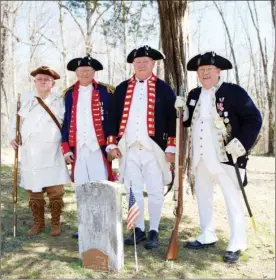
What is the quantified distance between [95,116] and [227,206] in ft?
5.76

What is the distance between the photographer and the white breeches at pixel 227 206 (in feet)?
13.4

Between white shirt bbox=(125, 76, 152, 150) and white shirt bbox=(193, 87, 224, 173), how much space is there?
0.53 m

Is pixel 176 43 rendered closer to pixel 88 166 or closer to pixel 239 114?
pixel 239 114

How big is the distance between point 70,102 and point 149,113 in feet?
3.26

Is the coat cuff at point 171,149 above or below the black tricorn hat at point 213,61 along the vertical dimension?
below

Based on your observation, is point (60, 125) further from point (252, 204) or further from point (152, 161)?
point (252, 204)

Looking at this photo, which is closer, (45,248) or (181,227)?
(45,248)

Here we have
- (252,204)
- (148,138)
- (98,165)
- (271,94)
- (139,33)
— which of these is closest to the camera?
(148,138)

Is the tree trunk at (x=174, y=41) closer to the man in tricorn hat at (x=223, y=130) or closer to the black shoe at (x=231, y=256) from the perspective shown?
the man in tricorn hat at (x=223, y=130)

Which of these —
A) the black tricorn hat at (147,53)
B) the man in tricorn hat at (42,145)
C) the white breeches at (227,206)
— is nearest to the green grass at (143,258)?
the white breeches at (227,206)

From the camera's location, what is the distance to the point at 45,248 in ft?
14.5

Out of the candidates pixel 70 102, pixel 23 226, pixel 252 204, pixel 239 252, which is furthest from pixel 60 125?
pixel 252 204

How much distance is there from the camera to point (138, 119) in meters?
4.28

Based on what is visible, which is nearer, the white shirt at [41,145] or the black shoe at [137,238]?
the black shoe at [137,238]
